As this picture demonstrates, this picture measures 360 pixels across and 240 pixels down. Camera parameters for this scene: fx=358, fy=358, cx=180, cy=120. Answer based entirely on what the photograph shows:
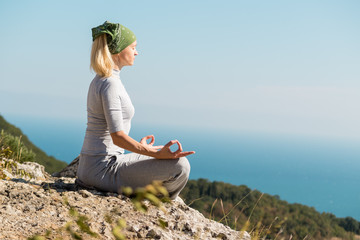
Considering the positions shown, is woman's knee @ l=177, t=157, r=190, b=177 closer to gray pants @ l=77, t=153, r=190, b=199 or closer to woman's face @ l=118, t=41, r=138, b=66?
gray pants @ l=77, t=153, r=190, b=199

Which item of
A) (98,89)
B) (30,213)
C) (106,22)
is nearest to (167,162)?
(98,89)

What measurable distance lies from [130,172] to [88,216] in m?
0.72

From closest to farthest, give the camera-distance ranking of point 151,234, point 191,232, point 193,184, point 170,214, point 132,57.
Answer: point 151,234, point 191,232, point 170,214, point 132,57, point 193,184

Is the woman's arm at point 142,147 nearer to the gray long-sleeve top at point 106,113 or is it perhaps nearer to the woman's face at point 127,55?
the gray long-sleeve top at point 106,113

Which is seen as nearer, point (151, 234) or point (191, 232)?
point (151, 234)

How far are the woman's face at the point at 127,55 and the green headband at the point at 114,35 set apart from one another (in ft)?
0.19

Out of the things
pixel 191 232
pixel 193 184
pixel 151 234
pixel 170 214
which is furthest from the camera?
pixel 193 184

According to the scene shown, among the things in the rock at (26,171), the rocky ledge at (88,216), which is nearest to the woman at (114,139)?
the rocky ledge at (88,216)

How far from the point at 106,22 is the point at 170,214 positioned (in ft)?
7.35

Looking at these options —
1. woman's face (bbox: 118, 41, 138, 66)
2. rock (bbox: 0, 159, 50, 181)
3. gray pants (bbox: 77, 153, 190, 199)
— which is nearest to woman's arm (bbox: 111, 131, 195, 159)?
gray pants (bbox: 77, 153, 190, 199)

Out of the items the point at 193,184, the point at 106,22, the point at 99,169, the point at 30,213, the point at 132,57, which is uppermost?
the point at 106,22

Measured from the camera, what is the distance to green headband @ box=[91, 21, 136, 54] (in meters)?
3.94

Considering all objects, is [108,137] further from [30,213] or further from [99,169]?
[30,213]

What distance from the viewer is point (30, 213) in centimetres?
340
